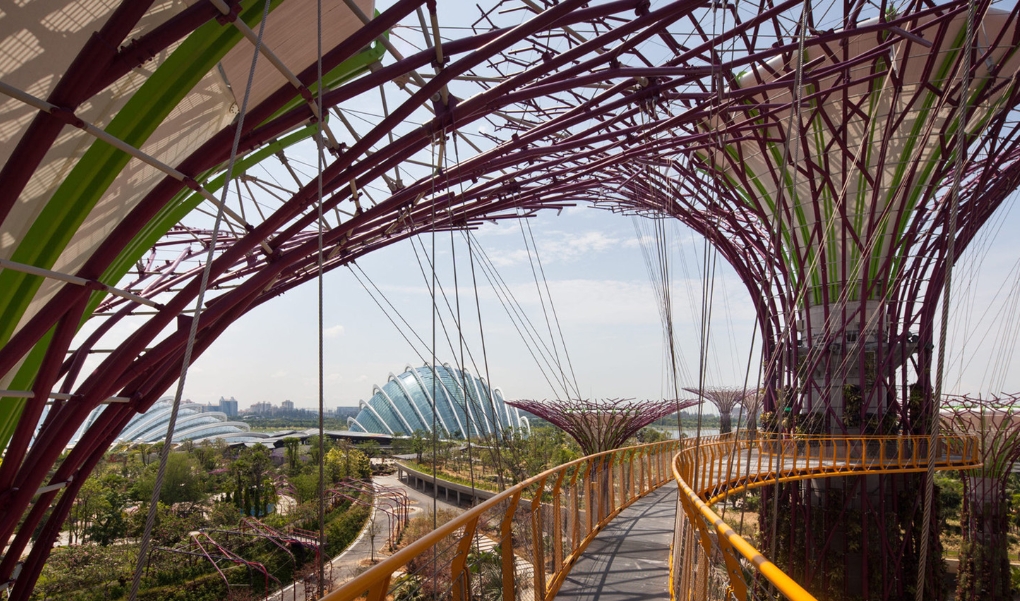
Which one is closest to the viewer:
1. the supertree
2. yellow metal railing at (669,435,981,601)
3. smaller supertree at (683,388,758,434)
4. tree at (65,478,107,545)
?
yellow metal railing at (669,435,981,601)

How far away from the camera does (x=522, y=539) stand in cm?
479

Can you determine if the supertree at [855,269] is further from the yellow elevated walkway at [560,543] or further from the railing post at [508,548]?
the railing post at [508,548]

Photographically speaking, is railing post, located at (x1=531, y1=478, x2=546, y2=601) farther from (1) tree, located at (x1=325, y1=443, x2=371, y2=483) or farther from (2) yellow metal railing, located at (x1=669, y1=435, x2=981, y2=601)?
(1) tree, located at (x1=325, y1=443, x2=371, y2=483)

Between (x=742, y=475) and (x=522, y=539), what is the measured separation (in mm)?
11522

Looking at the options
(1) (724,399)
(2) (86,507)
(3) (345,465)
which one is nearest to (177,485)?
(2) (86,507)

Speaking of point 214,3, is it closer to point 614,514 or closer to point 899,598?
point 614,514

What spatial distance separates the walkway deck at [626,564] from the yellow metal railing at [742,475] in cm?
24

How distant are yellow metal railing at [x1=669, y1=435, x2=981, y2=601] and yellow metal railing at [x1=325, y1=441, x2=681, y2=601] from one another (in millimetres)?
1045

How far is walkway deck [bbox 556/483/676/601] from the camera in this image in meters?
5.54

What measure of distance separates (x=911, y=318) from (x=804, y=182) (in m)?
5.01

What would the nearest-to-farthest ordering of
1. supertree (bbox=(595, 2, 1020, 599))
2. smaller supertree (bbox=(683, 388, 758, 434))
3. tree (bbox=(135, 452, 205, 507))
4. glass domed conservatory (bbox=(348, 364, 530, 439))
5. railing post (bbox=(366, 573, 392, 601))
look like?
railing post (bbox=(366, 573, 392, 601)), supertree (bbox=(595, 2, 1020, 599)), tree (bbox=(135, 452, 205, 507)), smaller supertree (bbox=(683, 388, 758, 434)), glass domed conservatory (bbox=(348, 364, 530, 439))

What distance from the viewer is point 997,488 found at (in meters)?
19.8

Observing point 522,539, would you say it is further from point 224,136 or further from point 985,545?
point 985,545

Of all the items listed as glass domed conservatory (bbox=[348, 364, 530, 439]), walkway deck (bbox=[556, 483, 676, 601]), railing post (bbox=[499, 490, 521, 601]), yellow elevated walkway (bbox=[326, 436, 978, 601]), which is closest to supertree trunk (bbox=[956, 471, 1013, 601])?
yellow elevated walkway (bbox=[326, 436, 978, 601])
